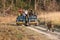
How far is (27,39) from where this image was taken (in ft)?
47.1

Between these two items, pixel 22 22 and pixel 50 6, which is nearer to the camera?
pixel 22 22

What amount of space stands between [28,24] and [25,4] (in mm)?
30779

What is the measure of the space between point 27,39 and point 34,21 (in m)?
10.9

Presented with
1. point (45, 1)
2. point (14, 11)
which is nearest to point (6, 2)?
point (14, 11)

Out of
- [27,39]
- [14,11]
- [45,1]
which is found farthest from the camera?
[45,1]

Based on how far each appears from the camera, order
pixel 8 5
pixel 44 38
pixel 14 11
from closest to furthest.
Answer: pixel 44 38 → pixel 14 11 → pixel 8 5

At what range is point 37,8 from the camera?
183 ft

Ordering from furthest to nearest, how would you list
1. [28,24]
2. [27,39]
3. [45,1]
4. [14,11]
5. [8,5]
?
1. [45,1]
2. [8,5]
3. [14,11]
4. [28,24]
5. [27,39]

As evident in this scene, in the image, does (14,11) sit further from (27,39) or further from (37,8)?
(27,39)

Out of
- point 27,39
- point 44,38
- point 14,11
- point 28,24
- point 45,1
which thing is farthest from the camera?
point 45,1

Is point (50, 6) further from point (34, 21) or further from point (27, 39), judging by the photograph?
point (27, 39)

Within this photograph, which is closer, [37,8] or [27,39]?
[27,39]

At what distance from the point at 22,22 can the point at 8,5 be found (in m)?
29.7

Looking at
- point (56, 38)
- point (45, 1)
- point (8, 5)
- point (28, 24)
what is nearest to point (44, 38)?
point (56, 38)
